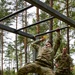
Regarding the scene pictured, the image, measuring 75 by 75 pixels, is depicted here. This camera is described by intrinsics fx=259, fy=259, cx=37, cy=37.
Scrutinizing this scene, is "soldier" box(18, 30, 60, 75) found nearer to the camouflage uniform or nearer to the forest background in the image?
the camouflage uniform

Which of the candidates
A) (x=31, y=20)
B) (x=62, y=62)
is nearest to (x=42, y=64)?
(x=62, y=62)

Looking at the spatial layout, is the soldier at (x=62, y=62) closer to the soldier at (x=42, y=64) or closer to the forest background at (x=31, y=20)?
the soldier at (x=42, y=64)

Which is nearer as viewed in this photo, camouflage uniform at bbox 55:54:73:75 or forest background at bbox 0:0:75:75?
camouflage uniform at bbox 55:54:73:75

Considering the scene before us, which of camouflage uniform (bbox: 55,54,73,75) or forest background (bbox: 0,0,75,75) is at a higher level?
forest background (bbox: 0,0,75,75)

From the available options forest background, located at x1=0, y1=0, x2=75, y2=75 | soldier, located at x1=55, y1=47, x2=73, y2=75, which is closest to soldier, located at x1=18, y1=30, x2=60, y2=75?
soldier, located at x1=55, y1=47, x2=73, y2=75

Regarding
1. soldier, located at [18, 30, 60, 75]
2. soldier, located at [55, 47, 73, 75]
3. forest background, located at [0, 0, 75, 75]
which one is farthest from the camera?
forest background, located at [0, 0, 75, 75]

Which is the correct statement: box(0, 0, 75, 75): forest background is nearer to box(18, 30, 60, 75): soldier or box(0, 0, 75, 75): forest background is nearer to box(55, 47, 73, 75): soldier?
box(55, 47, 73, 75): soldier

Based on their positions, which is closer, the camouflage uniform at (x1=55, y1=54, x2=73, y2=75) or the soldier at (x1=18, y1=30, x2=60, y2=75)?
the soldier at (x1=18, y1=30, x2=60, y2=75)

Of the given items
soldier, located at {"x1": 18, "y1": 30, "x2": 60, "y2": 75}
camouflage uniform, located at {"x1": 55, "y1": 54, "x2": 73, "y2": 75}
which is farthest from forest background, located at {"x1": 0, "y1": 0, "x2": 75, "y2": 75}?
soldier, located at {"x1": 18, "y1": 30, "x2": 60, "y2": 75}

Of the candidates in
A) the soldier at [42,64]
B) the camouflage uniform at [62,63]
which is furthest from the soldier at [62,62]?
the soldier at [42,64]

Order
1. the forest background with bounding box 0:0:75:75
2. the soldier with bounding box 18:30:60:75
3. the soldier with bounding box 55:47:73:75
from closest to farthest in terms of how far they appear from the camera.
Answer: the soldier with bounding box 18:30:60:75
the soldier with bounding box 55:47:73:75
the forest background with bounding box 0:0:75:75

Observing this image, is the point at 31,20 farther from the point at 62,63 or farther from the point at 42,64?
the point at 42,64

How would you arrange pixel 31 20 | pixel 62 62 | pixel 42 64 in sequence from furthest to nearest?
pixel 31 20 < pixel 62 62 < pixel 42 64

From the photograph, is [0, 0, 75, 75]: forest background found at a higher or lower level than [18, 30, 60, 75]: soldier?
higher
